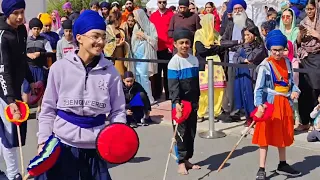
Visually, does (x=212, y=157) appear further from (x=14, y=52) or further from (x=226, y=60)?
(x=14, y=52)

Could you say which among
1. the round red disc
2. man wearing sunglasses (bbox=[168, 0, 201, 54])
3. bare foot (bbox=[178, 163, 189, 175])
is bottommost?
bare foot (bbox=[178, 163, 189, 175])

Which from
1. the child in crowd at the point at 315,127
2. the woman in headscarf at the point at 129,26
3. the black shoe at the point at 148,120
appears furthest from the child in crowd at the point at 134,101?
the child in crowd at the point at 315,127

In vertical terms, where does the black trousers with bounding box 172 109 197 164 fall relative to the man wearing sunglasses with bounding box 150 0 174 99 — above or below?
below

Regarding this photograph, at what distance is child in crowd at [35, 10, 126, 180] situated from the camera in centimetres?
364

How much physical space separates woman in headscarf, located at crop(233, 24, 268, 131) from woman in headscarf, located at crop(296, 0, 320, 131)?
570 mm

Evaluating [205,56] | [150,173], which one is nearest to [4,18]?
[150,173]

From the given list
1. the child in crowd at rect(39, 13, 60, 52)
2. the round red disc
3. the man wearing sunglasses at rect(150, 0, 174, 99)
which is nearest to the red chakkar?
the round red disc

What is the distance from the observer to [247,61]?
7.91 m

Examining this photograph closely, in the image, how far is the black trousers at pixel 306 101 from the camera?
7820 mm

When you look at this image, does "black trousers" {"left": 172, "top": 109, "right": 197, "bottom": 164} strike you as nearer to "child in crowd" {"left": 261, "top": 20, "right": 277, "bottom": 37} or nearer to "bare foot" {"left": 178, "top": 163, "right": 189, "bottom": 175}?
"bare foot" {"left": 178, "top": 163, "right": 189, "bottom": 175}

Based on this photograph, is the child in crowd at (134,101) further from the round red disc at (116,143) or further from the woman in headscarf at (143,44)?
the round red disc at (116,143)

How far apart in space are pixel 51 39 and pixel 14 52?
4548mm

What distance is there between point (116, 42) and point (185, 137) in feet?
14.1

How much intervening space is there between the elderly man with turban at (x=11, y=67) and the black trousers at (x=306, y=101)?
412cm
